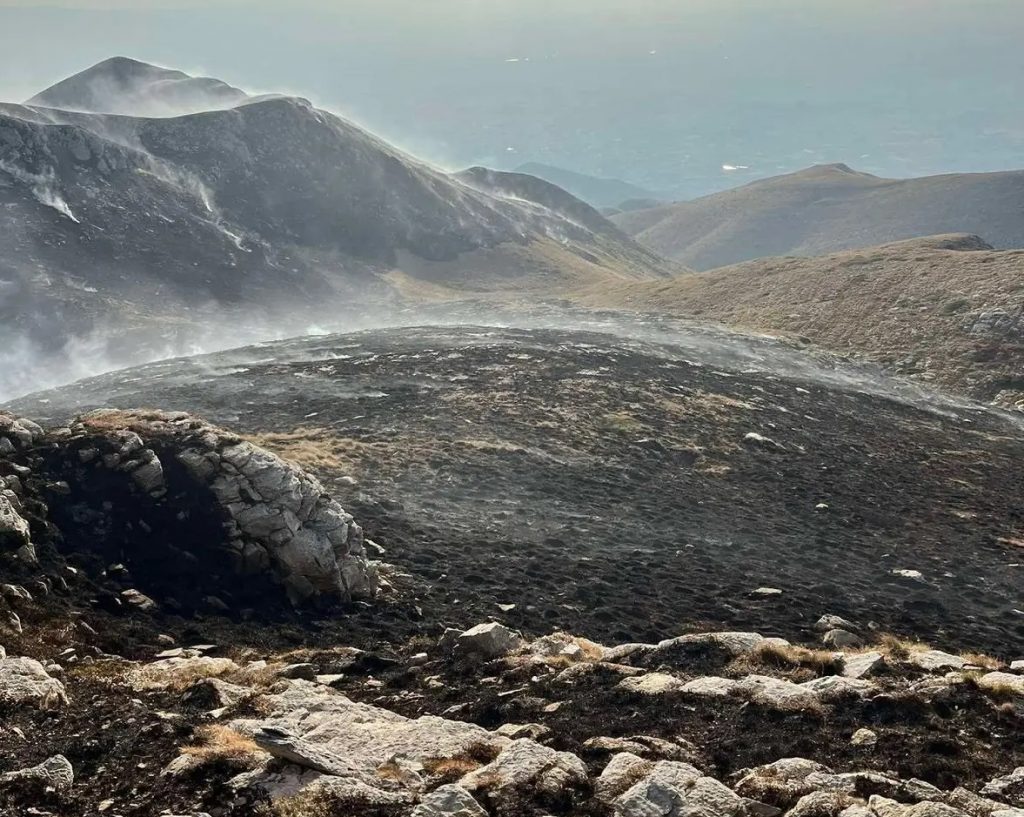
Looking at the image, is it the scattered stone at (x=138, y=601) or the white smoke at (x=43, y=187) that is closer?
the scattered stone at (x=138, y=601)

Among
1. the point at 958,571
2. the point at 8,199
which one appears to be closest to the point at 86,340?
the point at 8,199

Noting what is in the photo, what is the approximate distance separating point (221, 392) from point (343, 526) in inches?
1085

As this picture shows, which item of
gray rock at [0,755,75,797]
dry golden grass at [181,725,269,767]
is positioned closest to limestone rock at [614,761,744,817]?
dry golden grass at [181,725,269,767]

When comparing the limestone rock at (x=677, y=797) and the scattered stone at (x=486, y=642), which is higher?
the limestone rock at (x=677, y=797)

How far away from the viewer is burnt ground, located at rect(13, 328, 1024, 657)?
945 inches

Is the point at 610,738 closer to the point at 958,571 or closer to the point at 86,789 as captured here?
the point at 86,789

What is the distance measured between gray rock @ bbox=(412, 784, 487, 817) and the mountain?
8240cm

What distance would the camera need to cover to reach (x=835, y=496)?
114 feet

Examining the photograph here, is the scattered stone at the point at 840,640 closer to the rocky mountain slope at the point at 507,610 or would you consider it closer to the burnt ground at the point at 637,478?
the rocky mountain slope at the point at 507,610

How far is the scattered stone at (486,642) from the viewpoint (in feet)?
58.1

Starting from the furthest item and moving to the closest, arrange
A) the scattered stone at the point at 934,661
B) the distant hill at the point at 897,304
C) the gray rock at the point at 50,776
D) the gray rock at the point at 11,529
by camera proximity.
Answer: the distant hill at the point at 897,304
the gray rock at the point at 11,529
the scattered stone at the point at 934,661
the gray rock at the point at 50,776

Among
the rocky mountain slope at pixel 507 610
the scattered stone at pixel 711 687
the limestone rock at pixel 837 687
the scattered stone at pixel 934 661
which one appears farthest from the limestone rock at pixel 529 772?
the scattered stone at pixel 934 661

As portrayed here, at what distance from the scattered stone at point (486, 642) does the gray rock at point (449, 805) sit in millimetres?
6107

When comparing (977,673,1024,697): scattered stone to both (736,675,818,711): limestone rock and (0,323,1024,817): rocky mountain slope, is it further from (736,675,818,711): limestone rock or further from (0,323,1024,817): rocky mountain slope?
(736,675,818,711): limestone rock
